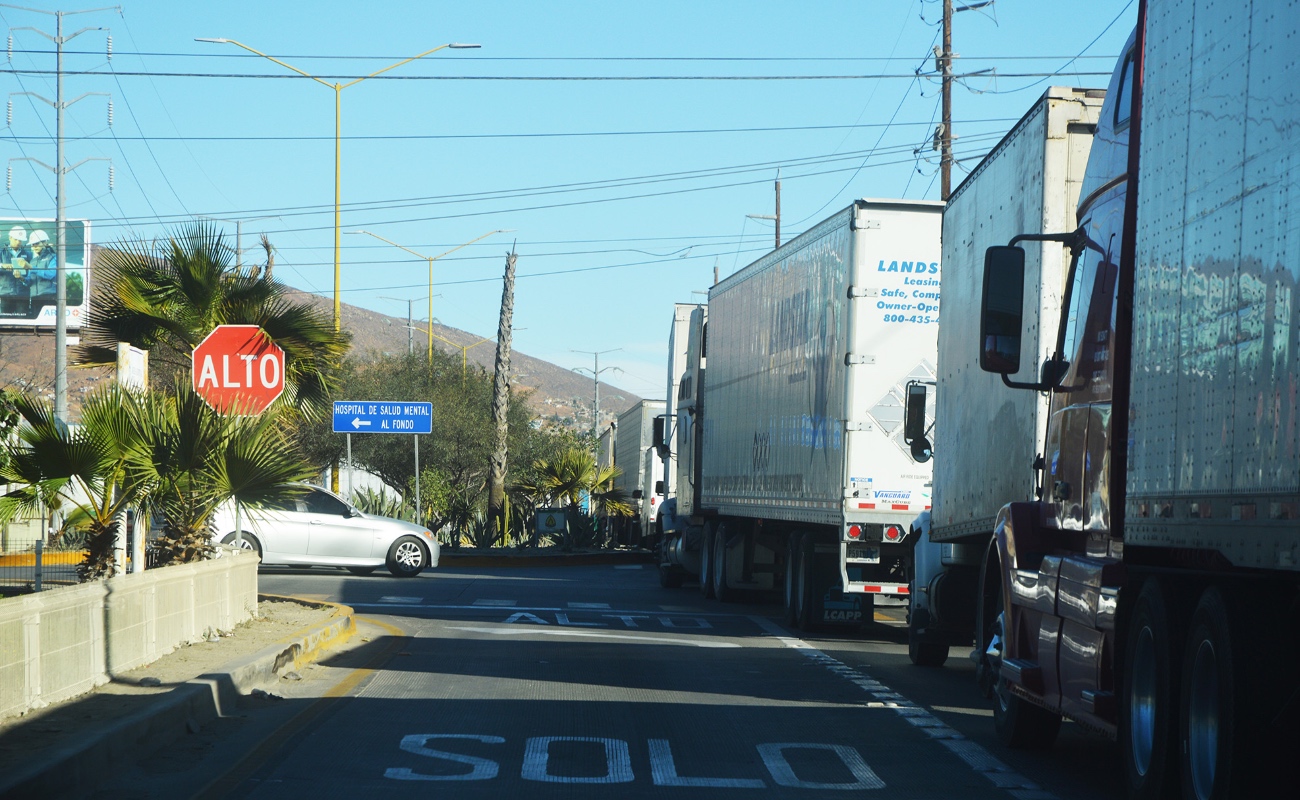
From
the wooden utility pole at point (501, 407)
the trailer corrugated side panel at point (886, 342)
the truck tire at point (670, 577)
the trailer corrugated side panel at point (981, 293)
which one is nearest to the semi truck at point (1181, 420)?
the trailer corrugated side panel at point (981, 293)

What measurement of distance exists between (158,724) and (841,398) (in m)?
9.31

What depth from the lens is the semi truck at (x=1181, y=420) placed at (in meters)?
5.19

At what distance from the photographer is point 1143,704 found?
670cm

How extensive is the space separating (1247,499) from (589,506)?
164 ft

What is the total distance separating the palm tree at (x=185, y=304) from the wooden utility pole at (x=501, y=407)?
19.6 metres

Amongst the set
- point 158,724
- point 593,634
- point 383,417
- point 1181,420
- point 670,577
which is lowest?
point 670,577

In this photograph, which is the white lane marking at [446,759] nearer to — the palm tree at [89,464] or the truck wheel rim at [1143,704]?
the truck wheel rim at [1143,704]

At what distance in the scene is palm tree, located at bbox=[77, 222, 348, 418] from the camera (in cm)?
1861

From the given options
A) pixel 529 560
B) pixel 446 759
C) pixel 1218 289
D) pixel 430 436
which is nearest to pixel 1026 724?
pixel 446 759

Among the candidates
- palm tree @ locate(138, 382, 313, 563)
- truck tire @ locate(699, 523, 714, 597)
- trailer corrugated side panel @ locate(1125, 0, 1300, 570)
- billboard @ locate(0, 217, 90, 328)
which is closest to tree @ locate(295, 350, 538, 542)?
billboard @ locate(0, 217, 90, 328)

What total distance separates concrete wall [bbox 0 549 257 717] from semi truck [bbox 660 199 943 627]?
21.2 feet

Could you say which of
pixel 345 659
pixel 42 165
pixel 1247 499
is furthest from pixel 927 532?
pixel 42 165

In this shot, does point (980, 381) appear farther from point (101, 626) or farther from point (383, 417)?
point (383, 417)

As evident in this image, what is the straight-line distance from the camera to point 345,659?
1387cm
